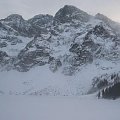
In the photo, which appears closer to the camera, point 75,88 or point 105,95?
point 105,95

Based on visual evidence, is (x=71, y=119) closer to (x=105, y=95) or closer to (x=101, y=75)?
(x=105, y=95)

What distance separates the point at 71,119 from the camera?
4731 cm

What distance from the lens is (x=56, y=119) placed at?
46625 mm

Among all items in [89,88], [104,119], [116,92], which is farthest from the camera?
[89,88]

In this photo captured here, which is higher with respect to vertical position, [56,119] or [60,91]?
[56,119]

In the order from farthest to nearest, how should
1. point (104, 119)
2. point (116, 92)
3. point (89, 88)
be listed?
point (89, 88), point (116, 92), point (104, 119)

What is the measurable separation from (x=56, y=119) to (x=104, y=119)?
7.49m

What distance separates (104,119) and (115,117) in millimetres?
1959

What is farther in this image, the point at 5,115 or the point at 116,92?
the point at 116,92

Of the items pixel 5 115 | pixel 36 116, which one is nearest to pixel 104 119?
pixel 36 116

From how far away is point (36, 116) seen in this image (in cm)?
4938

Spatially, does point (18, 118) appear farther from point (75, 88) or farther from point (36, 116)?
point (75, 88)

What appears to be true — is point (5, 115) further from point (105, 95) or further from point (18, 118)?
point (105, 95)

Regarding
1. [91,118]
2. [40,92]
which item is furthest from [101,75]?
[91,118]
